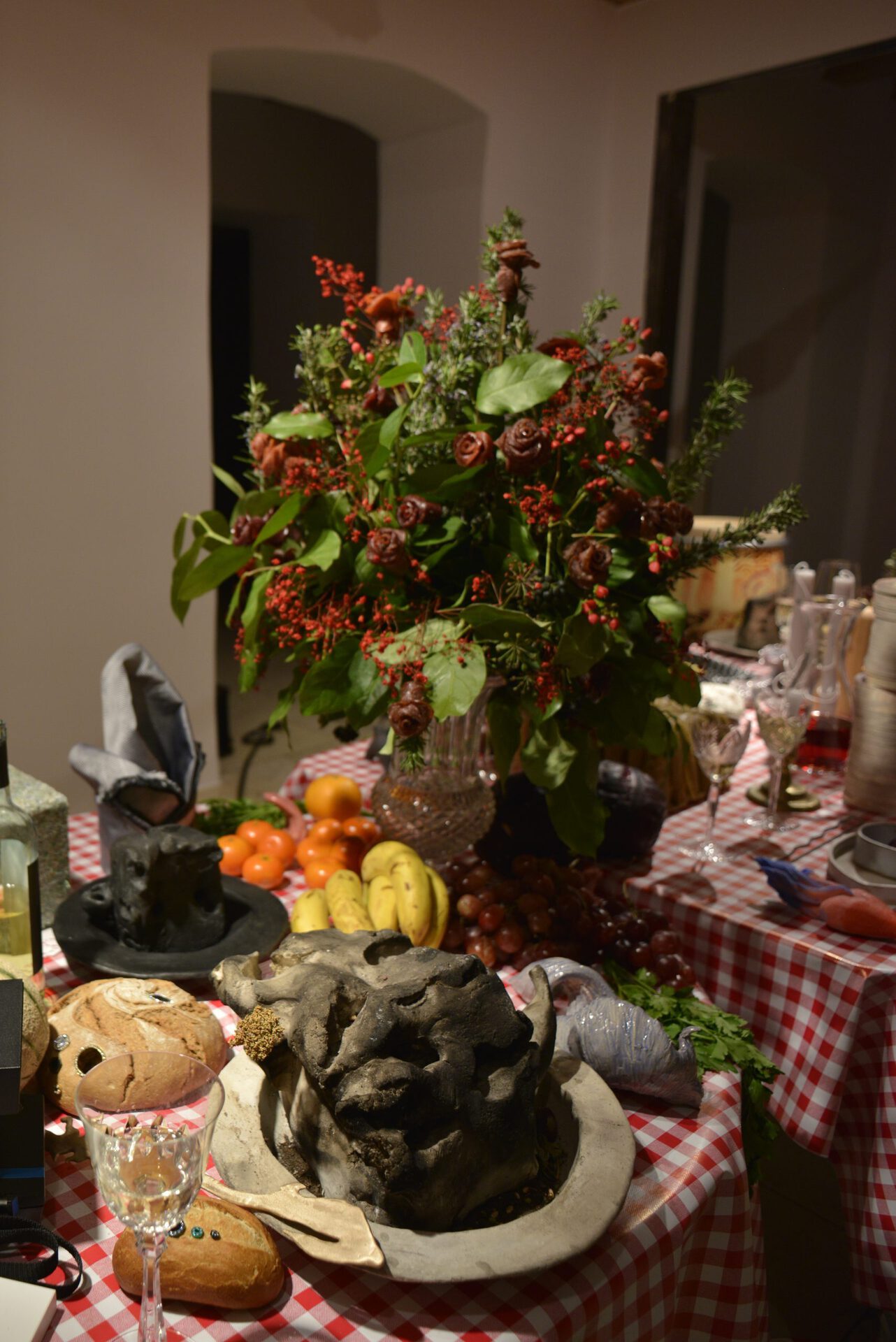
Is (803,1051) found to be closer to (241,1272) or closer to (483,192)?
(241,1272)

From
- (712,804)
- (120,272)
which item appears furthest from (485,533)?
(120,272)

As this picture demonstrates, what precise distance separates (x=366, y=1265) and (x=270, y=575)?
2.58 feet

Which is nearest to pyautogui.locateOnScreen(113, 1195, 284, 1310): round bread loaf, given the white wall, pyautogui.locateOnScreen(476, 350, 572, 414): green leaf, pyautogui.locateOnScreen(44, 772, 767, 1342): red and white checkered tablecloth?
pyautogui.locateOnScreen(44, 772, 767, 1342): red and white checkered tablecloth

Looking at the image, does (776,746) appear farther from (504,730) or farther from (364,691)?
(364,691)

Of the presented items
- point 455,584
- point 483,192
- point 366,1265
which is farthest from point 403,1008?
point 483,192

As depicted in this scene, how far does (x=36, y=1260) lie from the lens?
0.79 m

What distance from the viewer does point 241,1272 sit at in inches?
30.3

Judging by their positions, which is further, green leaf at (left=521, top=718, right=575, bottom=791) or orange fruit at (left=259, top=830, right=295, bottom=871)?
orange fruit at (left=259, top=830, right=295, bottom=871)

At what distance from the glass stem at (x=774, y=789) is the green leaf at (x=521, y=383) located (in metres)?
0.85

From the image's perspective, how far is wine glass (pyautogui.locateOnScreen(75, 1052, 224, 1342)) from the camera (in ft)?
2.21

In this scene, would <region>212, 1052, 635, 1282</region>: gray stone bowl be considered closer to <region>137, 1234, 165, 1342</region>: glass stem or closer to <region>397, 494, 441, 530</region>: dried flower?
<region>137, 1234, 165, 1342</region>: glass stem

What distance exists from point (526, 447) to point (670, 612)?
27 cm

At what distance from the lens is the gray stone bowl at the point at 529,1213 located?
0.74 metres

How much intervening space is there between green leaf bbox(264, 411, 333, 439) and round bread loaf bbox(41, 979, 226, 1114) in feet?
2.13
